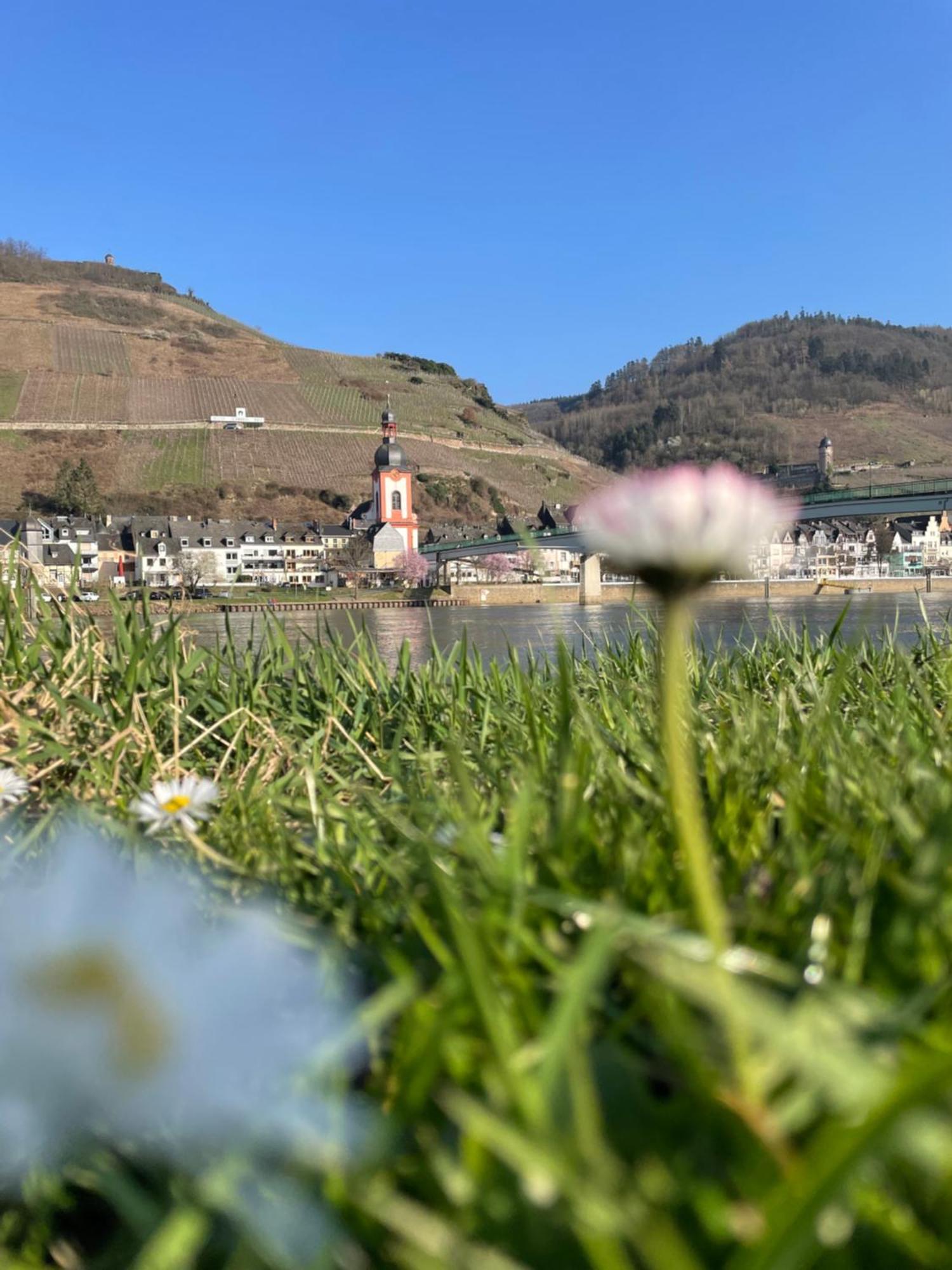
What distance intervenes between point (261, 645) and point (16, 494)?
→ 87411mm

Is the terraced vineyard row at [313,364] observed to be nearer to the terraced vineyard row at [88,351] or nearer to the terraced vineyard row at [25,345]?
the terraced vineyard row at [88,351]

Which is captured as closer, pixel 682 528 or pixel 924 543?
pixel 682 528

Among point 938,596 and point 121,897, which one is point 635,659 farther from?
point 938,596

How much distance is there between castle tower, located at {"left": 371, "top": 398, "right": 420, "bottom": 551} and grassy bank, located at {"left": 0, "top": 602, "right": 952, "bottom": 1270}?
3174 inches

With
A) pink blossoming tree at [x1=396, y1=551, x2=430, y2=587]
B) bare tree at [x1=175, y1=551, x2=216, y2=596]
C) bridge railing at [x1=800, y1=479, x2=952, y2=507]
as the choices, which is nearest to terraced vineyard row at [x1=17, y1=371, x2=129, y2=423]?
bare tree at [x1=175, y1=551, x2=216, y2=596]

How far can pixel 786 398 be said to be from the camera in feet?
458

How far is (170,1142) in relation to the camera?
58cm

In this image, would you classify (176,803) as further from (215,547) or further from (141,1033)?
(215,547)

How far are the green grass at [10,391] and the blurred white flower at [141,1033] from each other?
101m

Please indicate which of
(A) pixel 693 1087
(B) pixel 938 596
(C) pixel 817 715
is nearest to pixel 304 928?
(A) pixel 693 1087

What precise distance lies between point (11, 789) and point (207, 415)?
10365cm

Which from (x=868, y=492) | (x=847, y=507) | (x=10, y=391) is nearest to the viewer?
(x=847, y=507)

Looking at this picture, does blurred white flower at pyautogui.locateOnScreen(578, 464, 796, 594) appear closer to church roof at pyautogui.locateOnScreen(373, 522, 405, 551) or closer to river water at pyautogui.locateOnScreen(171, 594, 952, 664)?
river water at pyautogui.locateOnScreen(171, 594, 952, 664)

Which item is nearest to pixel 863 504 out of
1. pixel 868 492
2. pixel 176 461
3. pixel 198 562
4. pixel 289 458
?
pixel 868 492
